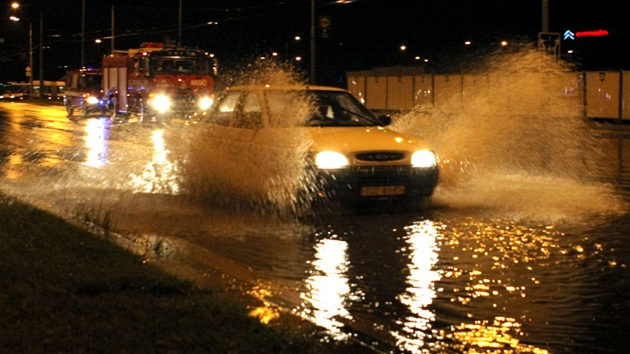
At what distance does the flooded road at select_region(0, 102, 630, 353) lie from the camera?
22.1 ft

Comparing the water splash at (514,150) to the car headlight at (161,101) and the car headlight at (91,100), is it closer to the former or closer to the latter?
the car headlight at (161,101)

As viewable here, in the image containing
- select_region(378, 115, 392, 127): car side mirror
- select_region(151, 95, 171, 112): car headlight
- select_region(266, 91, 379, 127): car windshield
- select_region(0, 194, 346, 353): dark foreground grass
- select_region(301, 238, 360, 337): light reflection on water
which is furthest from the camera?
select_region(151, 95, 171, 112): car headlight

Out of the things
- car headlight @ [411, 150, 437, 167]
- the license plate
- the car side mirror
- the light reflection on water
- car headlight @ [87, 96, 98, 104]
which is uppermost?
car headlight @ [87, 96, 98, 104]

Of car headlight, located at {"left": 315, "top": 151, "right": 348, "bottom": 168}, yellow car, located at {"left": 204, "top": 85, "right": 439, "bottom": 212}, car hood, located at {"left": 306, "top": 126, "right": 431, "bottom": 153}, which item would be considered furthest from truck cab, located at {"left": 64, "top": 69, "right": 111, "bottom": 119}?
car headlight, located at {"left": 315, "top": 151, "right": 348, "bottom": 168}

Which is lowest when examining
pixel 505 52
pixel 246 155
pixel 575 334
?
pixel 575 334

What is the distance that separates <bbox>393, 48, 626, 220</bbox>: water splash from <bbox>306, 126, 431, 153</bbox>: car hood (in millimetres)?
1303

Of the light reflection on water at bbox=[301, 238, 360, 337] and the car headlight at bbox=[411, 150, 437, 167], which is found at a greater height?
the car headlight at bbox=[411, 150, 437, 167]

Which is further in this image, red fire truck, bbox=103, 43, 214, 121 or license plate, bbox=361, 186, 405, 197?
red fire truck, bbox=103, 43, 214, 121

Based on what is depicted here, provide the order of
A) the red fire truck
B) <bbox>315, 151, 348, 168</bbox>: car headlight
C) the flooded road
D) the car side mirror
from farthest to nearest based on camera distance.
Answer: the red fire truck < the car side mirror < <bbox>315, 151, 348, 168</bbox>: car headlight < the flooded road

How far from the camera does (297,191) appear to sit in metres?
11.8

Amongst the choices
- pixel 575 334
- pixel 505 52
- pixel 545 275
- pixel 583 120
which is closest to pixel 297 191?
pixel 545 275

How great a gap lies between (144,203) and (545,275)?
6.33m

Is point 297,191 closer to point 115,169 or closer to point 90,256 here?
point 90,256

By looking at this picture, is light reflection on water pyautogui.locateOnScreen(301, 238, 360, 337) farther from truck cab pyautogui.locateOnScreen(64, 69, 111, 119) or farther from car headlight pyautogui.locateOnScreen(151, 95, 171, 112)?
truck cab pyautogui.locateOnScreen(64, 69, 111, 119)
